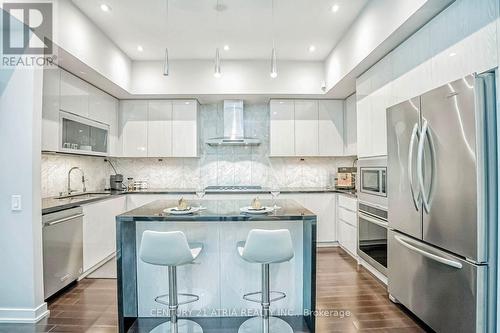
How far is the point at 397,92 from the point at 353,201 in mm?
1721

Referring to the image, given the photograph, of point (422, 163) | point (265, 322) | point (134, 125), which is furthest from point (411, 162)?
point (134, 125)

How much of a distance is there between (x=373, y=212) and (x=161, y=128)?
3.54 m

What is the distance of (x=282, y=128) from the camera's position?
498 centimetres

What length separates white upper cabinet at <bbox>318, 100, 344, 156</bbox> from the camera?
A: 5.01 meters

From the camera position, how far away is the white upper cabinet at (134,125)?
4918 millimetres

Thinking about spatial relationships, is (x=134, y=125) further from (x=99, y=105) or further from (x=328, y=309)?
(x=328, y=309)

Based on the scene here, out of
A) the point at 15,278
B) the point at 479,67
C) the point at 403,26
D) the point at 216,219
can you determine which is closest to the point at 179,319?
the point at 216,219

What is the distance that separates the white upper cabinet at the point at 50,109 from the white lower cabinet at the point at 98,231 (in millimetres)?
806

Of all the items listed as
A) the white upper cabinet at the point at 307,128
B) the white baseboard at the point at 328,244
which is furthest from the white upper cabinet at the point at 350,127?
the white baseboard at the point at 328,244

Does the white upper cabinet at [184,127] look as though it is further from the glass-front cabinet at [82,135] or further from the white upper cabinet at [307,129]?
the white upper cabinet at [307,129]

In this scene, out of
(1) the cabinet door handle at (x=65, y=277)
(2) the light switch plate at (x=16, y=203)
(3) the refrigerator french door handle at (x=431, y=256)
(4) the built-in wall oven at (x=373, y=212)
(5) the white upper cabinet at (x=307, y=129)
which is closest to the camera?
(3) the refrigerator french door handle at (x=431, y=256)

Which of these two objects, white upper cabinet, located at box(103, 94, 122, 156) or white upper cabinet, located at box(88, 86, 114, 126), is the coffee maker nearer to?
white upper cabinet, located at box(103, 94, 122, 156)

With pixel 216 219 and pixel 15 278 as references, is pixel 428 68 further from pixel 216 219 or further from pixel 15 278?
pixel 15 278

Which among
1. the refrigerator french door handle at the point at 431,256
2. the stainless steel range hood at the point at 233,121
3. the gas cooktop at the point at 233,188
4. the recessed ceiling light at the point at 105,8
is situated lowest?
the refrigerator french door handle at the point at 431,256
